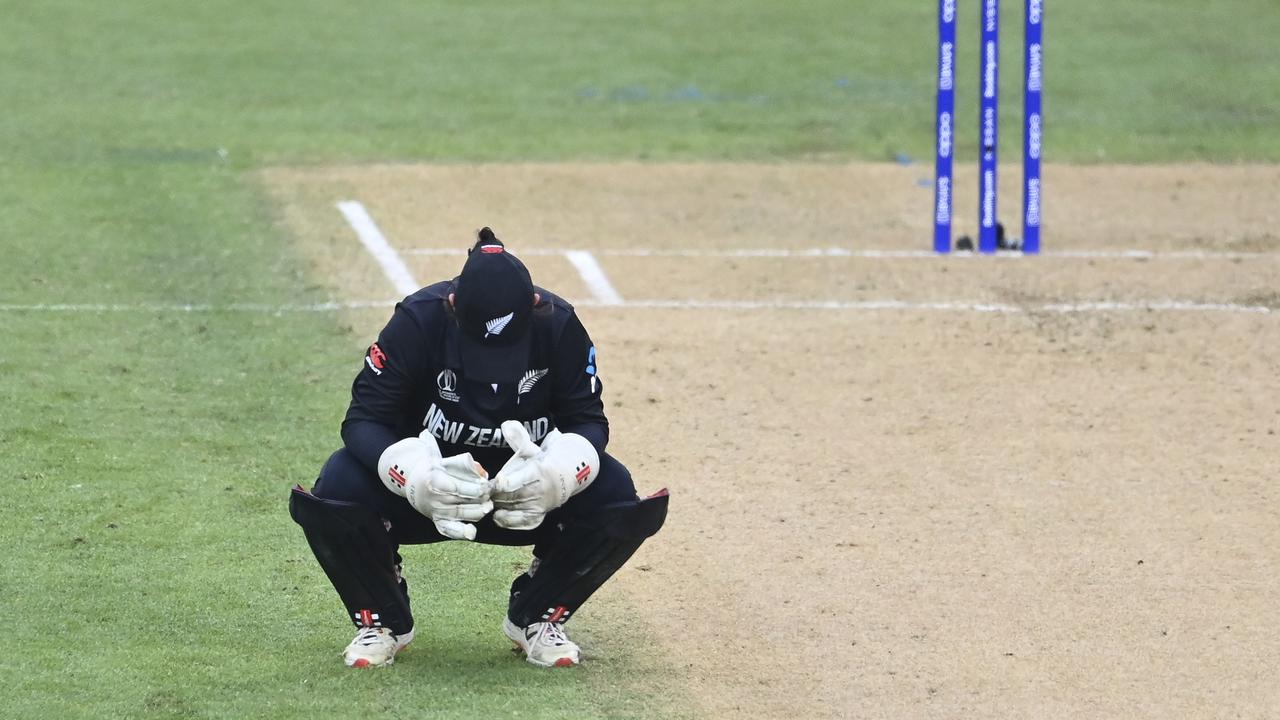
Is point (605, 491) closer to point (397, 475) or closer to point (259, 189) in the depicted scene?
point (397, 475)

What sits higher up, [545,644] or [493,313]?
[493,313]

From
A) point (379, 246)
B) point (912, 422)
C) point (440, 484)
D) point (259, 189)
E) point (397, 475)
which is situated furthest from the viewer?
point (259, 189)

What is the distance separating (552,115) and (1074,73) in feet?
16.5

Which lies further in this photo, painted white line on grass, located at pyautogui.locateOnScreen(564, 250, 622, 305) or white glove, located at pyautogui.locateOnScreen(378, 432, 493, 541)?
painted white line on grass, located at pyautogui.locateOnScreen(564, 250, 622, 305)

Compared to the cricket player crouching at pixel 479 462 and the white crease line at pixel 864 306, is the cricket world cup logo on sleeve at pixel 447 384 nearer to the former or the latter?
the cricket player crouching at pixel 479 462

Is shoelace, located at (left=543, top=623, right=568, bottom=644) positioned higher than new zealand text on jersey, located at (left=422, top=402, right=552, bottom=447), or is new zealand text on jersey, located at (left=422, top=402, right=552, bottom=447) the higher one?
new zealand text on jersey, located at (left=422, top=402, right=552, bottom=447)

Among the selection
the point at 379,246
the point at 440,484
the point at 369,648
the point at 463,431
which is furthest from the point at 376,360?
the point at 379,246

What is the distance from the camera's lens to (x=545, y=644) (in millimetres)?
5578

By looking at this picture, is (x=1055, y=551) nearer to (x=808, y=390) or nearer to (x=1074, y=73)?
(x=808, y=390)

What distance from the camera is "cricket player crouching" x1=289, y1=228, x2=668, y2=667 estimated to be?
5.07 meters

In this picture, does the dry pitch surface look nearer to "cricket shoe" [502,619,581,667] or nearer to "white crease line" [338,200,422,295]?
"white crease line" [338,200,422,295]

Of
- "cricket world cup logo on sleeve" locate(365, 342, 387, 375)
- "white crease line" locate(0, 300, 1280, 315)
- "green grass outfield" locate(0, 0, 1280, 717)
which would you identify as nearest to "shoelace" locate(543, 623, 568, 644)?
"green grass outfield" locate(0, 0, 1280, 717)

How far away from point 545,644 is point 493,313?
113cm

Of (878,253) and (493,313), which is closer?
(493,313)
